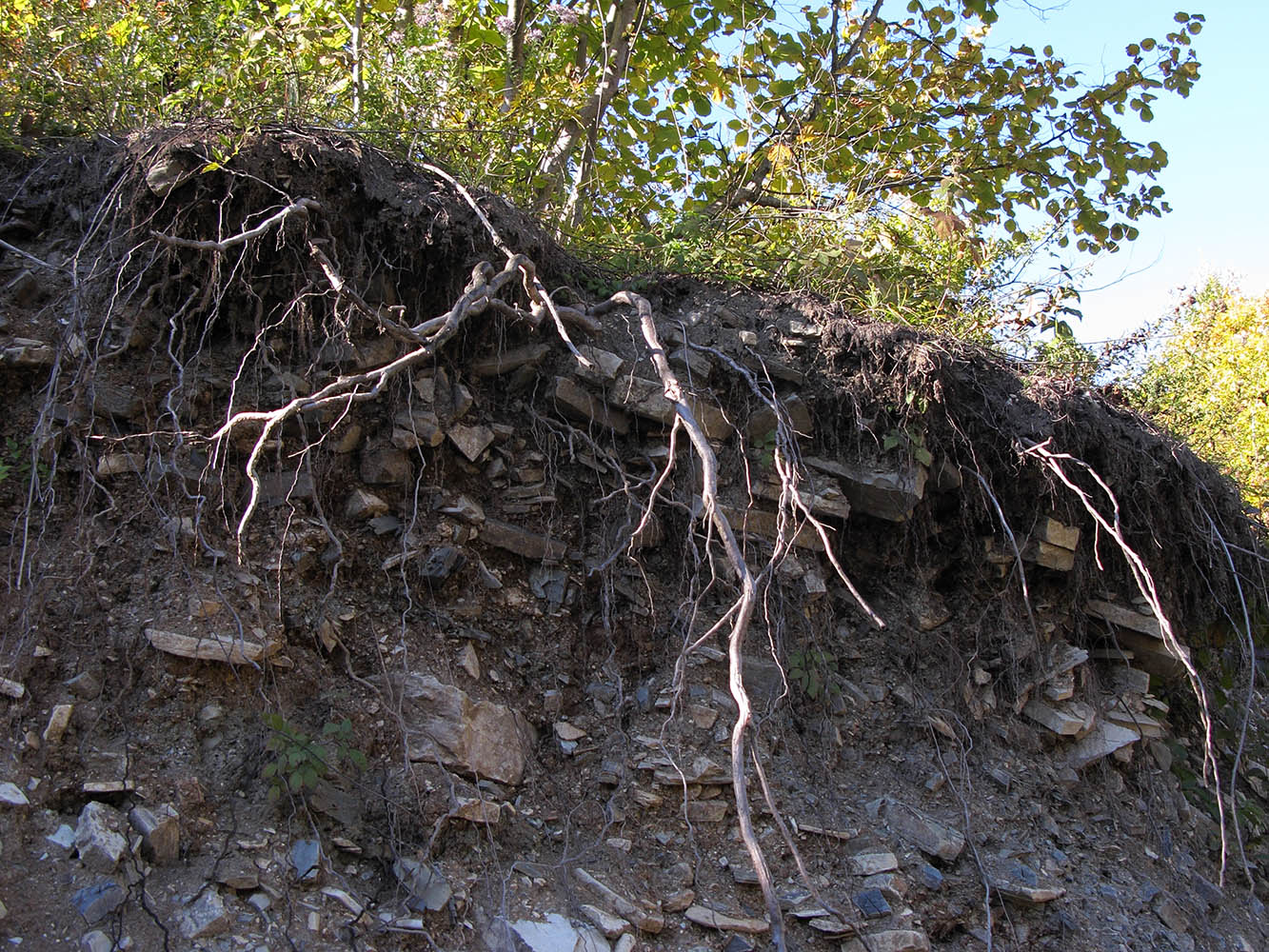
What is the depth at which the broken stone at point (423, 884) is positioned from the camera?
2.48 metres

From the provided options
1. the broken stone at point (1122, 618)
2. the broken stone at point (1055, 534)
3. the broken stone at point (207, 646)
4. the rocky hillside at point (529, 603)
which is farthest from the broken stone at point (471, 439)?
the broken stone at point (1122, 618)

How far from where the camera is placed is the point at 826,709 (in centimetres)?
364

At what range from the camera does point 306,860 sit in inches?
96.6

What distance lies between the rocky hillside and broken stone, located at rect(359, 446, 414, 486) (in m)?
0.02

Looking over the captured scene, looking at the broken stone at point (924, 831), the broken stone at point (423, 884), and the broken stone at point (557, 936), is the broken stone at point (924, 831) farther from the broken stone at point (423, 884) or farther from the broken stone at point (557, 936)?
the broken stone at point (423, 884)

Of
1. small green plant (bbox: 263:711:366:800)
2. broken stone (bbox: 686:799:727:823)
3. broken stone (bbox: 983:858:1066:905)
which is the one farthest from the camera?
broken stone (bbox: 983:858:1066:905)

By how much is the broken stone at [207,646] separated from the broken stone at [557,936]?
3.73 feet

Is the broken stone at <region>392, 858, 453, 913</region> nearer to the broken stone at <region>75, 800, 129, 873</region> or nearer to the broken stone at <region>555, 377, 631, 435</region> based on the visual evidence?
the broken stone at <region>75, 800, 129, 873</region>

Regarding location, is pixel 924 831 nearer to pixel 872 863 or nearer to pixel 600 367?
pixel 872 863

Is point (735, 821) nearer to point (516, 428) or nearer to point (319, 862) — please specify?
point (319, 862)

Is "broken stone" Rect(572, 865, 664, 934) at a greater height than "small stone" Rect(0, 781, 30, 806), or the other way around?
"small stone" Rect(0, 781, 30, 806)

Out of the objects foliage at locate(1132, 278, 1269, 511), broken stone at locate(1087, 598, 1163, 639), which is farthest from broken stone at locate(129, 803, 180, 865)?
foliage at locate(1132, 278, 1269, 511)

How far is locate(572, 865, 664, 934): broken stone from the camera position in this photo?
2664mm

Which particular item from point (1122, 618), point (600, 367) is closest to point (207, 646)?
point (600, 367)
